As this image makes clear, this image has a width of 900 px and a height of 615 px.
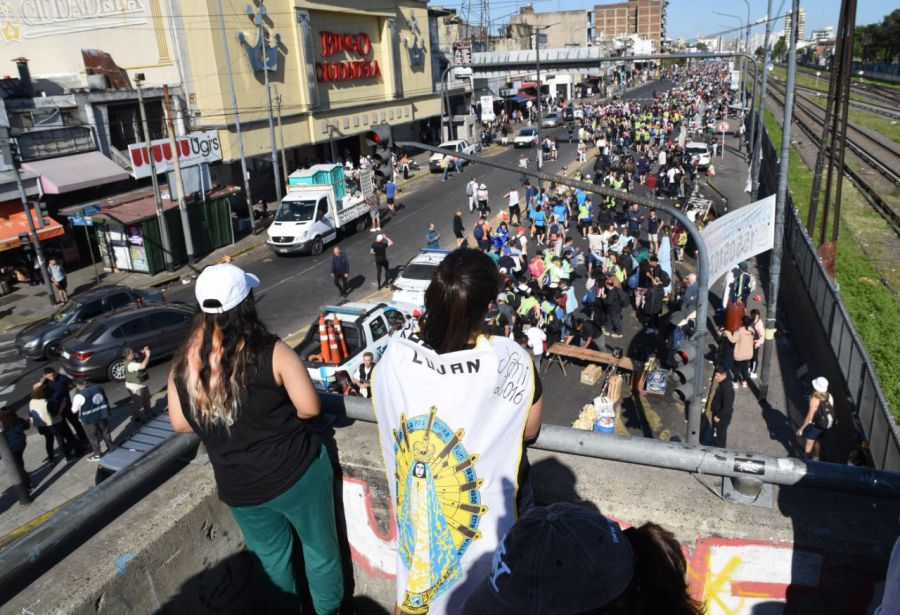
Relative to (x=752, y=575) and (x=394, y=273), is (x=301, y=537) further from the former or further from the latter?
(x=394, y=273)

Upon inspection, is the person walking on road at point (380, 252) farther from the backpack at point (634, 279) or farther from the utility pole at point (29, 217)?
the utility pole at point (29, 217)

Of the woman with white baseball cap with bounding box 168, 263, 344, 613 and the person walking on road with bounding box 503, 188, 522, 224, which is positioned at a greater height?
the woman with white baseball cap with bounding box 168, 263, 344, 613

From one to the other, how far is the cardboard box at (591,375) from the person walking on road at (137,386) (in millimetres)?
8408

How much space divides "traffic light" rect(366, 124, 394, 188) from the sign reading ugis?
1744 centimetres

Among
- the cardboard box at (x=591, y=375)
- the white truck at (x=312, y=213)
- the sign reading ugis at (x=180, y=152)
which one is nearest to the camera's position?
the cardboard box at (x=591, y=375)

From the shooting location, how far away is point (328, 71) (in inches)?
1523

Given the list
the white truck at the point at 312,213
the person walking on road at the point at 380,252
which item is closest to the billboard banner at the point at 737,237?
the person walking on road at the point at 380,252

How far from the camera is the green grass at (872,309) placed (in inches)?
542

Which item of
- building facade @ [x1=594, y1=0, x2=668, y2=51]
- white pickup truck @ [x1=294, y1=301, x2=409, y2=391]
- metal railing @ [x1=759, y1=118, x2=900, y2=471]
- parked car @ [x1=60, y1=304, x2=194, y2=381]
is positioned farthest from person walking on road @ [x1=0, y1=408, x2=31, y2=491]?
building facade @ [x1=594, y1=0, x2=668, y2=51]

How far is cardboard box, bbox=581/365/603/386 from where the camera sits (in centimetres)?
1388

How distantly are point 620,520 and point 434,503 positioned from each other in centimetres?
91

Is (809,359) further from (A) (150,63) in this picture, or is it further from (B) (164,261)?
(A) (150,63)

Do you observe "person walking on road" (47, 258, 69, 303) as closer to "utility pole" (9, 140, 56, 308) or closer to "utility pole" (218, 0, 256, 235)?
"utility pole" (9, 140, 56, 308)

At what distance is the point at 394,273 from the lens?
23.2 metres
